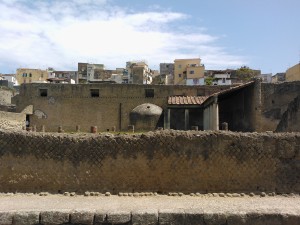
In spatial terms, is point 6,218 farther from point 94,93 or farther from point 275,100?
point 94,93

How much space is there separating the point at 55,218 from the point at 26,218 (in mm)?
464

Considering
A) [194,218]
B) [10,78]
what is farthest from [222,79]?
[194,218]

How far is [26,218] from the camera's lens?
639cm

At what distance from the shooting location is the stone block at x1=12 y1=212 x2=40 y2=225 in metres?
6.36

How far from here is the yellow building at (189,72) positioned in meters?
71.1

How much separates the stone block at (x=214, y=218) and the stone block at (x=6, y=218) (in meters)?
3.12

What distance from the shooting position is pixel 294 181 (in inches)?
314

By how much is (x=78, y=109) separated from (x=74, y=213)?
31.2 meters

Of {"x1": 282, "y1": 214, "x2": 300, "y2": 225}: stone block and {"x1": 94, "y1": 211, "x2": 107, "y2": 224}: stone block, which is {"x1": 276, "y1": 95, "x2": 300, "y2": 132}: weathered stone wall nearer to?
{"x1": 282, "y1": 214, "x2": 300, "y2": 225}: stone block

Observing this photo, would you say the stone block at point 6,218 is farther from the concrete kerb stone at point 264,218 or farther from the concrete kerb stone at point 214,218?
the concrete kerb stone at point 264,218

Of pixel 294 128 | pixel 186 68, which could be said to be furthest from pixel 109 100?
pixel 186 68

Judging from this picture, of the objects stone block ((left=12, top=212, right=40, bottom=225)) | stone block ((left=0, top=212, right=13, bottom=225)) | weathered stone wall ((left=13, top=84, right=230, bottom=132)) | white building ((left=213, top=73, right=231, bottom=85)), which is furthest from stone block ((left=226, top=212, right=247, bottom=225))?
white building ((left=213, top=73, right=231, bottom=85))

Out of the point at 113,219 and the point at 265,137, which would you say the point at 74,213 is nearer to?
the point at 113,219

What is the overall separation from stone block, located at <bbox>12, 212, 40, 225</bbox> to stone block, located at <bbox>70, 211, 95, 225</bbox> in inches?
22.6
